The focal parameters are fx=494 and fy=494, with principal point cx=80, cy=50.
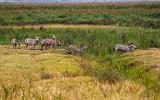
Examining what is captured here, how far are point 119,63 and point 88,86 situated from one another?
11.2 m

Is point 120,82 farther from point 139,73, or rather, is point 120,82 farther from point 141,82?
point 139,73

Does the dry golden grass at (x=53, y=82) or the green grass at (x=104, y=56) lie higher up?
the dry golden grass at (x=53, y=82)

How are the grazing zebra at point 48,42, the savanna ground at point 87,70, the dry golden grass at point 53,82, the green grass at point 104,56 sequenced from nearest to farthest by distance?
the dry golden grass at point 53,82, the savanna ground at point 87,70, the green grass at point 104,56, the grazing zebra at point 48,42

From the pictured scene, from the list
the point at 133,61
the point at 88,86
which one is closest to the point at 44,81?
the point at 88,86

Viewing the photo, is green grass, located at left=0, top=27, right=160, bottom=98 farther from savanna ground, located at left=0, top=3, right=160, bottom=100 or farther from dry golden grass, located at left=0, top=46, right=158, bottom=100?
dry golden grass, located at left=0, top=46, right=158, bottom=100

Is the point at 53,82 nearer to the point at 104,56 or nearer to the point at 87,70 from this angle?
the point at 87,70

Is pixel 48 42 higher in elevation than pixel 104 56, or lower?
higher

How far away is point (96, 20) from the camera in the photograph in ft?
244

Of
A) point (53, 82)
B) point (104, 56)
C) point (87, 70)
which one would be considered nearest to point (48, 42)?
point (104, 56)

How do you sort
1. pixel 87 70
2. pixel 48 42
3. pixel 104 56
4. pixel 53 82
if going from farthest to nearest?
pixel 48 42 → pixel 104 56 → pixel 87 70 → pixel 53 82

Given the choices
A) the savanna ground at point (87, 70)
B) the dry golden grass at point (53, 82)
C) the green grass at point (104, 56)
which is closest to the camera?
the dry golden grass at point (53, 82)

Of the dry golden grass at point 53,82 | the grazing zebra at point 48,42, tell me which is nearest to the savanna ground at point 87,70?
the dry golden grass at point 53,82

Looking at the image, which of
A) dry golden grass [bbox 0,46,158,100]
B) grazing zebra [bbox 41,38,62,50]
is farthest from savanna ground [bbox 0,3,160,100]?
grazing zebra [bbox 41,38,62,50]

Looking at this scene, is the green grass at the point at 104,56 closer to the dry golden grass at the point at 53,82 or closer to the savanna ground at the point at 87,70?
the savanna ground at the point at 87,70
